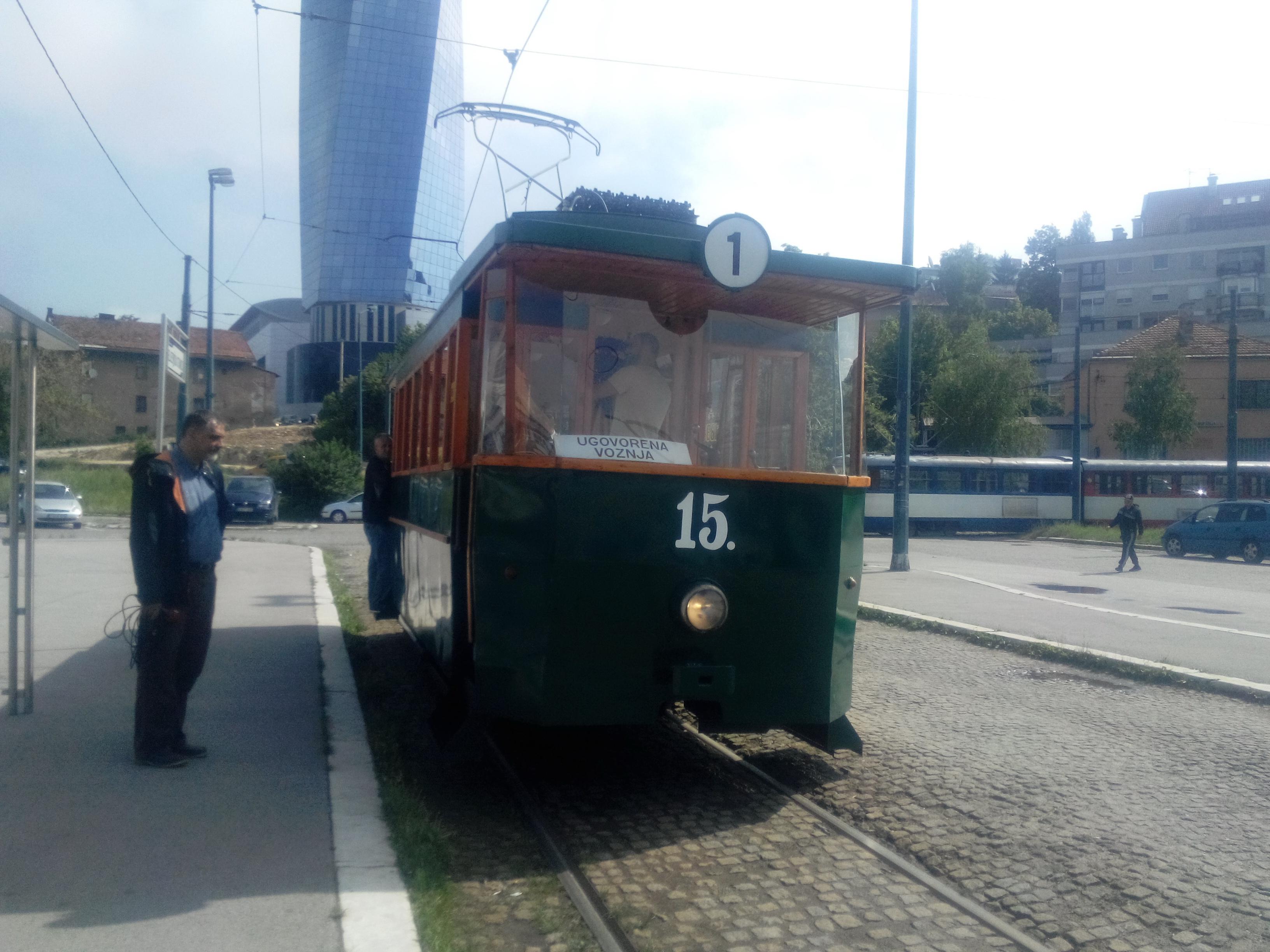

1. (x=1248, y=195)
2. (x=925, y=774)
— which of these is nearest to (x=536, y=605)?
(x=925, y=774)

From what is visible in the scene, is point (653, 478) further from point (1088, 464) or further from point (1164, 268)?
point (1164, 268)

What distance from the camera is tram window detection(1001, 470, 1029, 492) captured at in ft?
135

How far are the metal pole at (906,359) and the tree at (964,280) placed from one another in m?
71.3

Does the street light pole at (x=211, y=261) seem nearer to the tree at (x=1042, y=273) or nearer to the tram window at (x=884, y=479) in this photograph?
the tram window at (x=884, y=479)

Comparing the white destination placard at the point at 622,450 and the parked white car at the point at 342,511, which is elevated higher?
the white destination placard at the point at 622,450

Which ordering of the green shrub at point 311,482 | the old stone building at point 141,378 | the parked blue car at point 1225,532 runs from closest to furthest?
the parked blue car at point 1225,532, the green shrub at point 311,482, the old stone building at point 141,378

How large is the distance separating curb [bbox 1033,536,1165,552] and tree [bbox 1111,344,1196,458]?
14.4 meters

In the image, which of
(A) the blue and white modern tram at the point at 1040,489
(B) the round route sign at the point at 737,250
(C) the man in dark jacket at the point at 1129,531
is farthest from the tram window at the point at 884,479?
(B) the round route sign at the point at 737,250

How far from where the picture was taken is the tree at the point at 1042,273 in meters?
104

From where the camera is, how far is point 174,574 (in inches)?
221

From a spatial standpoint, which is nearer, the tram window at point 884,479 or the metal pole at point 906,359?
the metal pole at point 906,359

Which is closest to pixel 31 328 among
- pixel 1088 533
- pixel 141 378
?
pixel 1088 533

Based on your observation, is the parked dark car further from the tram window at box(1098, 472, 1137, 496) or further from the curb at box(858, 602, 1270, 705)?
the tram window at box(1098, 472, 1137, 496)

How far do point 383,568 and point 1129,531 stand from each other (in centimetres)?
1811
